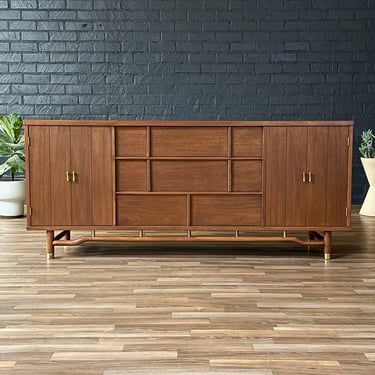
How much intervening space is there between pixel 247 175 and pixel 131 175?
1.91 feet

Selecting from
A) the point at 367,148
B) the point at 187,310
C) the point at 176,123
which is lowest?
the point at 187,310

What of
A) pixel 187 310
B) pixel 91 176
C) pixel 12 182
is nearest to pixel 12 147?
pixel 12 182

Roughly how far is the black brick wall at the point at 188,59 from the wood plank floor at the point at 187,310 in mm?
1922

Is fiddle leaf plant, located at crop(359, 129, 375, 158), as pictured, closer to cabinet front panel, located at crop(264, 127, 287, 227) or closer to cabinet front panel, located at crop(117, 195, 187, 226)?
cabinet front panel, located at crop(264, 127, 287, 227)

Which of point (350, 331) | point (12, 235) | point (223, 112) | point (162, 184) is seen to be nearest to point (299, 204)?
point (162, 184)

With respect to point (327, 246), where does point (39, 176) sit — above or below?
above

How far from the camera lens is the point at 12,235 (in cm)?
365

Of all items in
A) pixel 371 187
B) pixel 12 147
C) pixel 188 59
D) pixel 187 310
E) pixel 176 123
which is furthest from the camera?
pixel 188 59

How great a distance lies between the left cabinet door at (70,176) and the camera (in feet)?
9.57

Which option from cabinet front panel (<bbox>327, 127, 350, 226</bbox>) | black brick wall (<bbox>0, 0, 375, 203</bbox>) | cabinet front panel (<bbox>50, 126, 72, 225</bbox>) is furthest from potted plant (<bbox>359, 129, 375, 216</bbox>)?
cabinet front panel (<bbox>50, 126, 72, 225</bbox>)

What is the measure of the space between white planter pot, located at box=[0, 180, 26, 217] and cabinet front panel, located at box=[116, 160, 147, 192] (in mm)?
1656

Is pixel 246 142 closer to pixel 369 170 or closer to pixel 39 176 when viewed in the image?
pixel 39 176

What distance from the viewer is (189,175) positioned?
9.69 feet

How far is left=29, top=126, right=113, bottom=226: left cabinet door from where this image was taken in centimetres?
292
